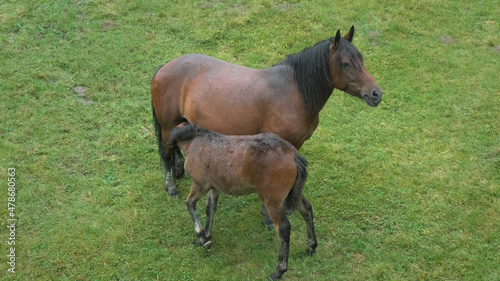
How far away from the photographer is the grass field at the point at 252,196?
555 cm

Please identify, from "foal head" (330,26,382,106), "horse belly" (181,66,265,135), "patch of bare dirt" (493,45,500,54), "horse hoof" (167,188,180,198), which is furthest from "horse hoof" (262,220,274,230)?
"patch of bare dirt" (493,45,500,54)

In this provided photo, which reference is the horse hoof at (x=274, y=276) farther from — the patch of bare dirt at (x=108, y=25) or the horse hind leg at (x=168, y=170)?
the patch of bare dirt at (x=108, y=25)

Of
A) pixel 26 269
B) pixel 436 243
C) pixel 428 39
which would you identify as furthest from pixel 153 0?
pixel 436 243

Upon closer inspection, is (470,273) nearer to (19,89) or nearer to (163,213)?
(163,213)

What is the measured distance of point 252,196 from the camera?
6.64 meters

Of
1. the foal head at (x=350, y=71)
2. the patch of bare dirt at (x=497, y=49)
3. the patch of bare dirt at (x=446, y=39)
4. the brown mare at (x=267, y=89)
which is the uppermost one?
the foal head at (x=350, y=71)

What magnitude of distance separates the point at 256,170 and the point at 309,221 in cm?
102

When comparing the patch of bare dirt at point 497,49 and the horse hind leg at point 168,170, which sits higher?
the patch of bare dirt at point 497,49

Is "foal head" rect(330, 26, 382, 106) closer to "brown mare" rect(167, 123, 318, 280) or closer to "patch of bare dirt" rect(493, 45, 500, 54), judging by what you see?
"brown mare" rect(167, 123, 318, 280)

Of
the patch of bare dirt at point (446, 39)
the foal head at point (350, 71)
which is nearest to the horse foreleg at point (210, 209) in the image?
the foal head at point (350, 71)

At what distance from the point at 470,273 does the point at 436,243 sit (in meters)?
0.55

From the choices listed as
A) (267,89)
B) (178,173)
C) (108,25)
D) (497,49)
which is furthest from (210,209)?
(497,49)

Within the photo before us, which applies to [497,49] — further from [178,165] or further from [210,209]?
[210,209]

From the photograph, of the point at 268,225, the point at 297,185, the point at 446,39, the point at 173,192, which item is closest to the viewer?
the point at 297,185
